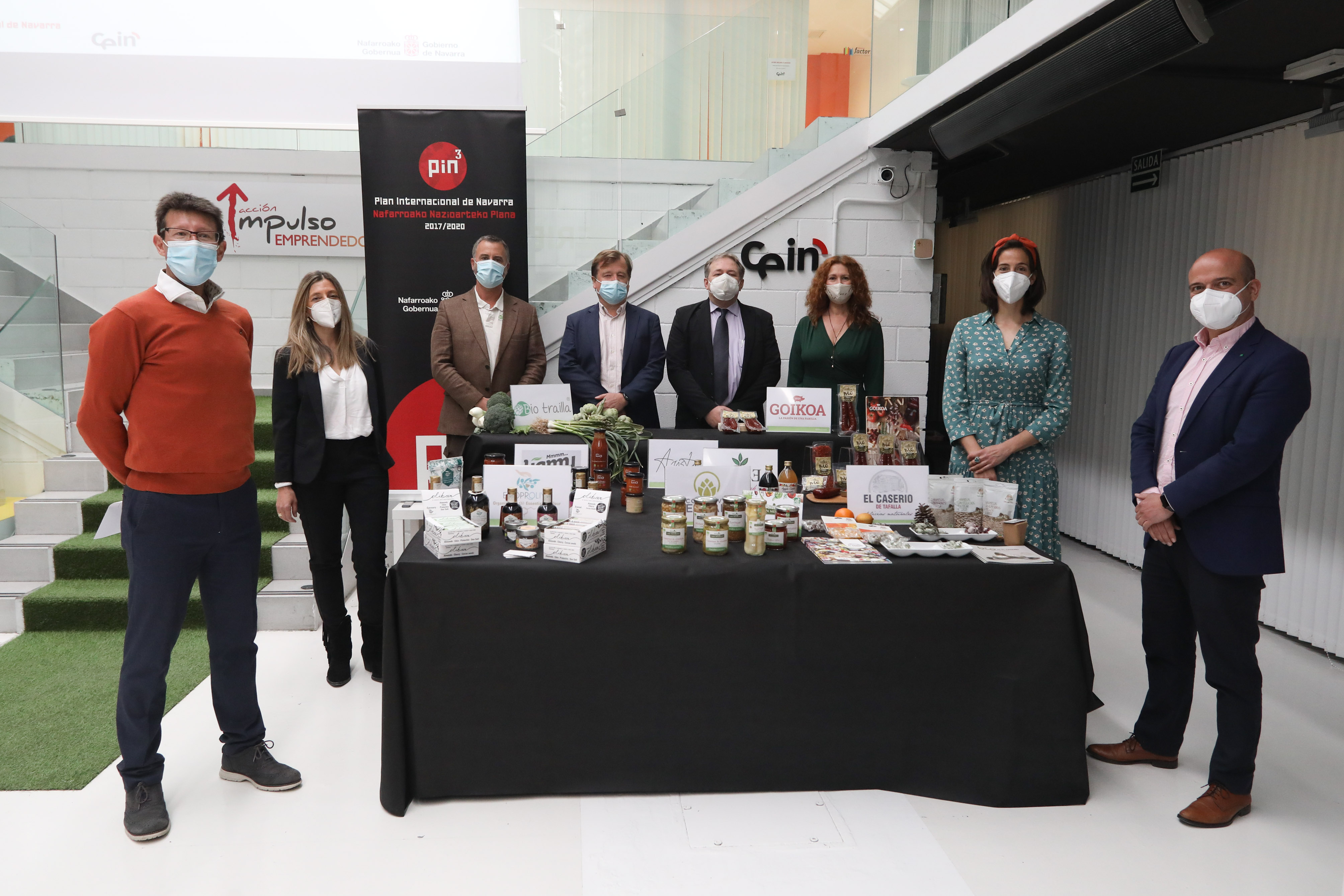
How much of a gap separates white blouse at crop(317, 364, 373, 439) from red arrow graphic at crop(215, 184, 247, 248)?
422 centimetres

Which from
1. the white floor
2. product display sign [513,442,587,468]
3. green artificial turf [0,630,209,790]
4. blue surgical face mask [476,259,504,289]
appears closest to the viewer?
the white floor

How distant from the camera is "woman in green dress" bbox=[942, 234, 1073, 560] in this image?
313 cm

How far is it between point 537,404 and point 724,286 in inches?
43.8

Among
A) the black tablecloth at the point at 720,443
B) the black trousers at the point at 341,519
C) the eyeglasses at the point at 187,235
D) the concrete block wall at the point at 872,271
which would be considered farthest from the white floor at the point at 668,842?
the concrete block wall at the point at 872,271

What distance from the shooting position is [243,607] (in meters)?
2.63

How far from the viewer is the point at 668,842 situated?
7.80ft

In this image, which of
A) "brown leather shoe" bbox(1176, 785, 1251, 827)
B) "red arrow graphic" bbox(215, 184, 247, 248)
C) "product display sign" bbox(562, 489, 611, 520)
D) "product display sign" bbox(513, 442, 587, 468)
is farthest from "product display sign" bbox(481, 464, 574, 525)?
"red arrow graphic" bbox(215, 184, 247, 248)

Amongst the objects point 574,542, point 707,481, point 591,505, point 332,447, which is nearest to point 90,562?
point 332,447

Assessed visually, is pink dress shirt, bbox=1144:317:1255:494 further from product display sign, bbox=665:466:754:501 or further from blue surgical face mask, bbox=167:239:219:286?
blue surgical face mask, bbox=167:239:219:286

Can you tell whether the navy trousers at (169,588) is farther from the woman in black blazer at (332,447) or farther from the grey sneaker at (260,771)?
the woman in black blazer at (332,447)

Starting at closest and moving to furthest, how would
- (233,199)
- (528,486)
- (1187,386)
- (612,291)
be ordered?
1. (1187,386)
2. (528,486)
3. (612,291)
4. (233,199)

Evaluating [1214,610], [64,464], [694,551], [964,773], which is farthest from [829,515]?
[64,464]

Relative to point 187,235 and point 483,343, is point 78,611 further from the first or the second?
point 187,235

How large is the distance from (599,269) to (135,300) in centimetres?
220
